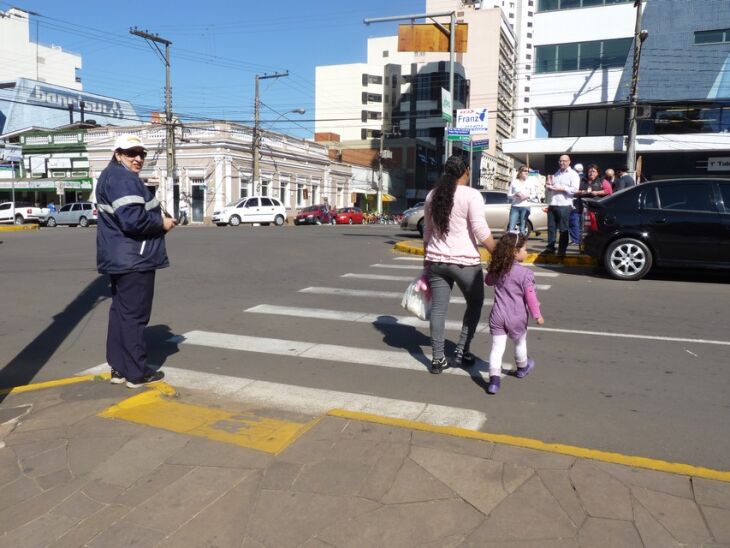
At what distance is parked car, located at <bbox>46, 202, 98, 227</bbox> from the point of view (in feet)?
130

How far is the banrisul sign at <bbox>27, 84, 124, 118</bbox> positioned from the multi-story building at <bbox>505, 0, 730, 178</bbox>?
50.4 m

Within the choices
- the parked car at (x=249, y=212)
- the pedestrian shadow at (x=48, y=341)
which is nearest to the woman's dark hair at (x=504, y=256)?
the pedestrian shadow at (x=48, y=341)

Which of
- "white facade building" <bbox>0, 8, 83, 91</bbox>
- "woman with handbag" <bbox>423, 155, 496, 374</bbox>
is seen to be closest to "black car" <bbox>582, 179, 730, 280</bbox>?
"woman with handbag" <bbox>423, 155, 496, 374</bbox>

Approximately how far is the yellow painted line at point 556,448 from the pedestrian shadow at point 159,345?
2.38 m

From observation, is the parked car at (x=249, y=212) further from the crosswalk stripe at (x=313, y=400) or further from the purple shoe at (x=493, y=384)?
the purple shoe at (x=493, y=384)

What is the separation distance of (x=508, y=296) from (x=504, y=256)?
1.07 feet

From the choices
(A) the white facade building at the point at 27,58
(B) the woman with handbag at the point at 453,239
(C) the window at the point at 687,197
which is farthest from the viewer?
(A) the white facade building at the point at 27,58

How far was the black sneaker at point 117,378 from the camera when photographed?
4.78 meters

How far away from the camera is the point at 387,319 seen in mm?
7340

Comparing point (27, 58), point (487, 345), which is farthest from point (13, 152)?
point (487, 345)

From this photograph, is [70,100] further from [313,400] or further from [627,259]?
[313,400]

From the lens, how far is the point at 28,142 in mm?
53750

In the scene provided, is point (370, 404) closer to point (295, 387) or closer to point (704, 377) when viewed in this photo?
point (295, 387)

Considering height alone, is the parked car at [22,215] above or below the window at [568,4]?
below
